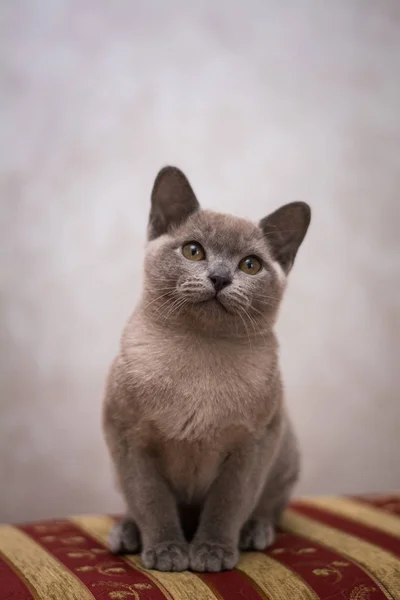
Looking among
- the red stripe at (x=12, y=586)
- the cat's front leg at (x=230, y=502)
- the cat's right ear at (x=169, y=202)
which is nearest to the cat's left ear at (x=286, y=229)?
the cat's right ear at (x=169, y=202)

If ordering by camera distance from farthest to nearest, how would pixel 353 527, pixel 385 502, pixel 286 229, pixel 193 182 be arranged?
pixel 193 182 → pixel 385 502 → pixel 353 527 → pixel 286 229

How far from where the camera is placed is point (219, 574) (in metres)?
1.29

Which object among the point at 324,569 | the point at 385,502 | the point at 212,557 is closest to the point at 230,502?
the point at 212,557

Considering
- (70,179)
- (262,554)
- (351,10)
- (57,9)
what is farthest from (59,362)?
(351,10)

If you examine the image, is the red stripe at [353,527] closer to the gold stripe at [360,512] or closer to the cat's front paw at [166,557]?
the gold stripe at [360,512]

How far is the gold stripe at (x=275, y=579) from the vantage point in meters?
1.23

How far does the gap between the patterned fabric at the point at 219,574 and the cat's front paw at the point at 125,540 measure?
22 mm

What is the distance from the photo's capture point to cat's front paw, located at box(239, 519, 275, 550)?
1.49 m

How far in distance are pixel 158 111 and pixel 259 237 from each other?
87cm

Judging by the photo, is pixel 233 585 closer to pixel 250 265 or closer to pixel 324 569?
pixel 324 569

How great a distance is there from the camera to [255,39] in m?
2.26

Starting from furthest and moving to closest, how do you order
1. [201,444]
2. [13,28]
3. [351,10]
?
[351,10], [13,28], [201,444]

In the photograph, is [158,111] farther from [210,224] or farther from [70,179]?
[210,224]

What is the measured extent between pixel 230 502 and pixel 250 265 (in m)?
0.46
